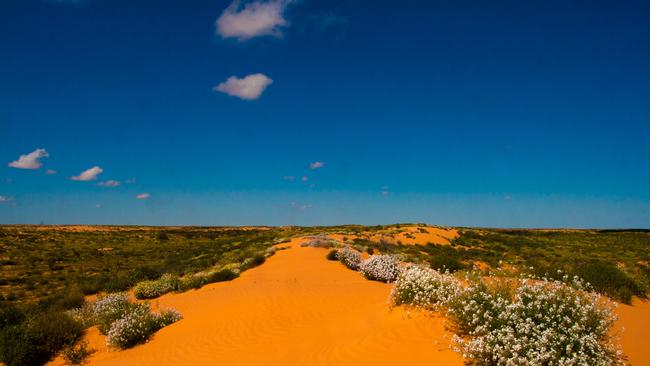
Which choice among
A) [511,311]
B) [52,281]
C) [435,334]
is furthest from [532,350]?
[52,281]

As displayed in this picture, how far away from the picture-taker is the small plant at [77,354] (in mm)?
10469

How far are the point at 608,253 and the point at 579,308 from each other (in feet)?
136

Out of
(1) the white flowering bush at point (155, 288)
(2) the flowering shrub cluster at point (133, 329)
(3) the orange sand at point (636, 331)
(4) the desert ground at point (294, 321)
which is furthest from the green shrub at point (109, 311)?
(3) the orange sand at point (636, 331)

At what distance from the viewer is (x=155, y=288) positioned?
60.6 feet

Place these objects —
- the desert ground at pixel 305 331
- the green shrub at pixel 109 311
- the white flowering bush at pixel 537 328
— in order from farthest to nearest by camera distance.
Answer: the green shrub at pixel 109 311, the desert ground at pixel 305 331, the white flowering bush at pixel 537 328

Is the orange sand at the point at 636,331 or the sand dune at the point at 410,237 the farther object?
the sand dune at the point at 410,237

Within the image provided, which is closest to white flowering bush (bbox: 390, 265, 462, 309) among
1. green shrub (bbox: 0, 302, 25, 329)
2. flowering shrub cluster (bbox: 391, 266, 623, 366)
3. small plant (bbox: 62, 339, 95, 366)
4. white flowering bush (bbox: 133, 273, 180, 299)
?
flowering shrub cluster (bbox: 391, 266, 623, 366)

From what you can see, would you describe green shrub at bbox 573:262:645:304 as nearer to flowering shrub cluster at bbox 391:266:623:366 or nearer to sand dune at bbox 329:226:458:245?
flowering shrub cluster at bbox 391:266:623:366

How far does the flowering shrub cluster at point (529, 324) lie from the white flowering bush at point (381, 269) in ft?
28.9

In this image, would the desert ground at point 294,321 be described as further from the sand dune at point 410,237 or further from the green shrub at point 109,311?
the sand dune at point 410,237

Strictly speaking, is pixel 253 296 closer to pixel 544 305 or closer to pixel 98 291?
pixel 544 305

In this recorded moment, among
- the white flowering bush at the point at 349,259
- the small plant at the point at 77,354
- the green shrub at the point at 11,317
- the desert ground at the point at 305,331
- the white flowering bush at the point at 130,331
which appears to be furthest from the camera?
the white flowering bush at the point at 349,259

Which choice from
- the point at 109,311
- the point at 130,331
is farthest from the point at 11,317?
the point at 130,331

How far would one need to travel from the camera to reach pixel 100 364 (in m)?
9.98
